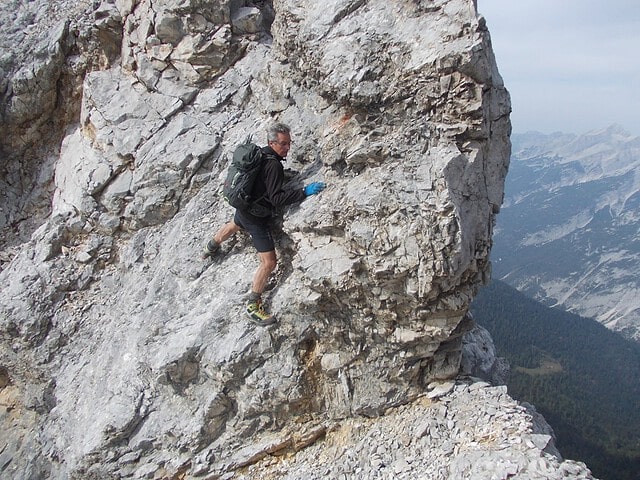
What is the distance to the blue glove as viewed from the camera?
1195cm

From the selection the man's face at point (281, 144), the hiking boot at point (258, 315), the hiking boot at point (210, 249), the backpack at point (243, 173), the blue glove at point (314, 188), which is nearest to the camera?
the backpack at point (243, 173)

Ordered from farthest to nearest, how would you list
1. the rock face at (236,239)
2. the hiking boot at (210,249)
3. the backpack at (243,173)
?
the hiking boot at (210,249) < the backpack at (243,173) < the rock face at (236,239)

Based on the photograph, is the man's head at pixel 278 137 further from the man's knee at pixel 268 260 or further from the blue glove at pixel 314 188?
the man's knee at pixel 268 260

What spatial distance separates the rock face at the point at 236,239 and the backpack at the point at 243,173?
1422 mm

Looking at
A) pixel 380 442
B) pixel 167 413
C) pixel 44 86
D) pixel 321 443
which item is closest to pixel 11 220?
pixel 44 86

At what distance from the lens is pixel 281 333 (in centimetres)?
1228

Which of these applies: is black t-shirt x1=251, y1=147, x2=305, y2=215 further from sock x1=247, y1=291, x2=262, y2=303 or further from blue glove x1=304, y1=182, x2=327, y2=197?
sock x1=247, y1=291, x2=262, y2=303

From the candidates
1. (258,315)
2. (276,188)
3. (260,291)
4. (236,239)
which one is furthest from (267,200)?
(258,315)

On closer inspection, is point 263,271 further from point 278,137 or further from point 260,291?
point 278,137

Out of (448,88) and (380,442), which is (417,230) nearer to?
(448,88)

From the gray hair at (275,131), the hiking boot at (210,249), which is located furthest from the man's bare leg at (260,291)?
the gray hair at (275,131)

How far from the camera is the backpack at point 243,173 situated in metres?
11.3

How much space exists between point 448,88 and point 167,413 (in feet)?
36.9

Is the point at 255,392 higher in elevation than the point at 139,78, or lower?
lower
